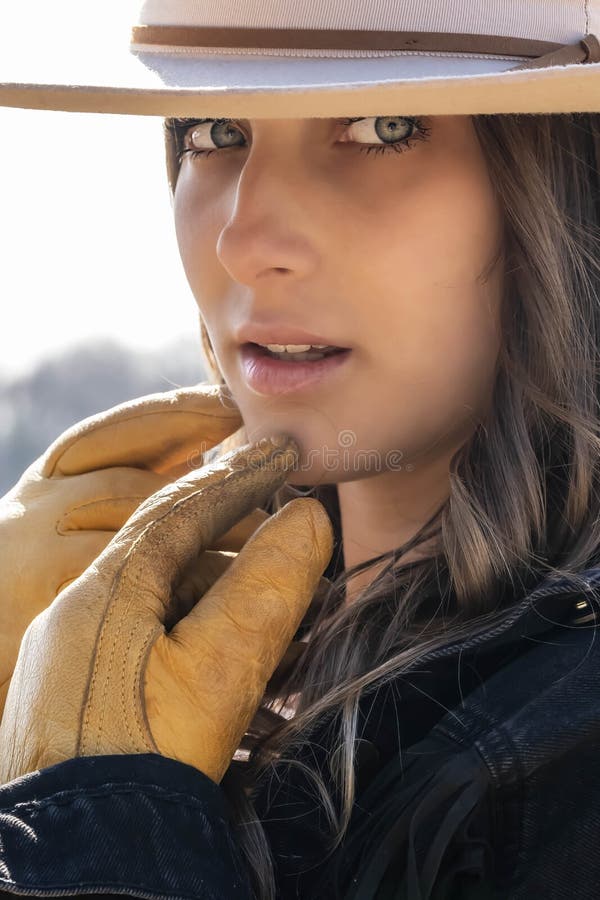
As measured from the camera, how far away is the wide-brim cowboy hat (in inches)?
44.1

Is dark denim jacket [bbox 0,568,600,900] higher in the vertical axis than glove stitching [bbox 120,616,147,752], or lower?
lower

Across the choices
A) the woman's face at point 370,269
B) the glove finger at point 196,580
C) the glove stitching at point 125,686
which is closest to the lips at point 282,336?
the woman's face at point 370,269

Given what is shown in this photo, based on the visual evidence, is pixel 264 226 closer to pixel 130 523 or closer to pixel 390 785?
pixel 130 523

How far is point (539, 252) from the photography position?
135 centimetres

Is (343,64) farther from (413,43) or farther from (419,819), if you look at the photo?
(419,819)

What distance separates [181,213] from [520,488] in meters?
0.60

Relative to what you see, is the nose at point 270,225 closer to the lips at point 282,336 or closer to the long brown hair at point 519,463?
the lips at point 282,336

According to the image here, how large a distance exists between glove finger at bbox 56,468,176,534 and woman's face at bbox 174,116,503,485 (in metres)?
0.28

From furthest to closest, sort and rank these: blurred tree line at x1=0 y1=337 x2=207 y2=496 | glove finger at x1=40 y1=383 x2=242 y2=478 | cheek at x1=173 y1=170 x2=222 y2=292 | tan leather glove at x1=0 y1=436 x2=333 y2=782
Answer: blurred tree line at x1=0 y1=337 x2=207 y2=496 < glove finger at x1=40 y1=383 x2=242 y2=478 < cheek at x1=173 y1=170 x2=222 y2=292 < tan leather glove at x1=0 y1=436 x2=333 y2=782

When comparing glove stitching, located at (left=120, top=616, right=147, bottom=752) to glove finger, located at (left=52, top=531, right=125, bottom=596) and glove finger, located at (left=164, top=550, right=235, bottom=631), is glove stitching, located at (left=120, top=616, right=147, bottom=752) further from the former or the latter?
glove finger, located at (left=52, top=531, right=125, bottom=596)

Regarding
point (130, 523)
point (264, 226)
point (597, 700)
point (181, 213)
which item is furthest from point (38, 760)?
point (181, 213)

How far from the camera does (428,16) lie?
1.20 metres

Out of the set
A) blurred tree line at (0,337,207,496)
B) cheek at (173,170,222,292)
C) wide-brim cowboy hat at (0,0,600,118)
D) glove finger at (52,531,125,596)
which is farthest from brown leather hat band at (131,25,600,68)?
blurred tree line at (0,337,207,496)

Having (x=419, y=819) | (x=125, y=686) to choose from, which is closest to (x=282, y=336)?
(x=125, y=686)
